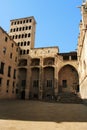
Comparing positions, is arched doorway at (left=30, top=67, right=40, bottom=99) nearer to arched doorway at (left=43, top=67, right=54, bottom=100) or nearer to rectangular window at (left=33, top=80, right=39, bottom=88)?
rectangular window at (left=33, top=80, right=39, bottom=88)

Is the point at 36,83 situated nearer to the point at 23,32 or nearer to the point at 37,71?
the point at 37,71

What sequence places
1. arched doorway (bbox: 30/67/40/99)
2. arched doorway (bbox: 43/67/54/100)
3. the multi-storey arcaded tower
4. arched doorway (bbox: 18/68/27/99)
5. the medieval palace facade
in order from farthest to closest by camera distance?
the multi-storey arcaded tower < arched doorway (bbox: 18/68/27/99) < arched doorway (bbox: 30/67/40/99) < arched doorway (bbox: 43/67/54/100) < the medieval palace facade

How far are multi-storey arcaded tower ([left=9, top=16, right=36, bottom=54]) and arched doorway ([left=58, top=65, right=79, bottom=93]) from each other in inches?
473

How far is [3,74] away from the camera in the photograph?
3288 cm

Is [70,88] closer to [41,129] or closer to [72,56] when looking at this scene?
[72,56]

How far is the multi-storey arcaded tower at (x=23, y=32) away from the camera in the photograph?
143 feet

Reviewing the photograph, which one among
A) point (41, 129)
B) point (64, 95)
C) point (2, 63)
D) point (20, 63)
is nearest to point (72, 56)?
point (64, 95)

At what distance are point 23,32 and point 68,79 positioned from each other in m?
20.3

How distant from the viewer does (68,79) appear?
38250 millimetres

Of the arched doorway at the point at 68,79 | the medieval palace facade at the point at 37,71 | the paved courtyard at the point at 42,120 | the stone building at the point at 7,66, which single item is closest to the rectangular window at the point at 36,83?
the medieval palace facade at the point at 37,71

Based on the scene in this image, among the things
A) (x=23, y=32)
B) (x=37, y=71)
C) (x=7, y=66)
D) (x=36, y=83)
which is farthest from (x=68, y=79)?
(x=23, y=32)

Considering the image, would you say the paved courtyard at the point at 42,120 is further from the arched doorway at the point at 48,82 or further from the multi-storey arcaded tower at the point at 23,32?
the multi-storey arcaded tower at the point at 23,32

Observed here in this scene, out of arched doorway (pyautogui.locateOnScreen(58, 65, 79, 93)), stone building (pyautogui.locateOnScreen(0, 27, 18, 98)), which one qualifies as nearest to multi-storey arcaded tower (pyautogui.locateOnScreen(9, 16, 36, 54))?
stone building (pyautogui.locateOnScreen(0, 27, 18, 98))

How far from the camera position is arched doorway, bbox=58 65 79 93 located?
3744 cm
